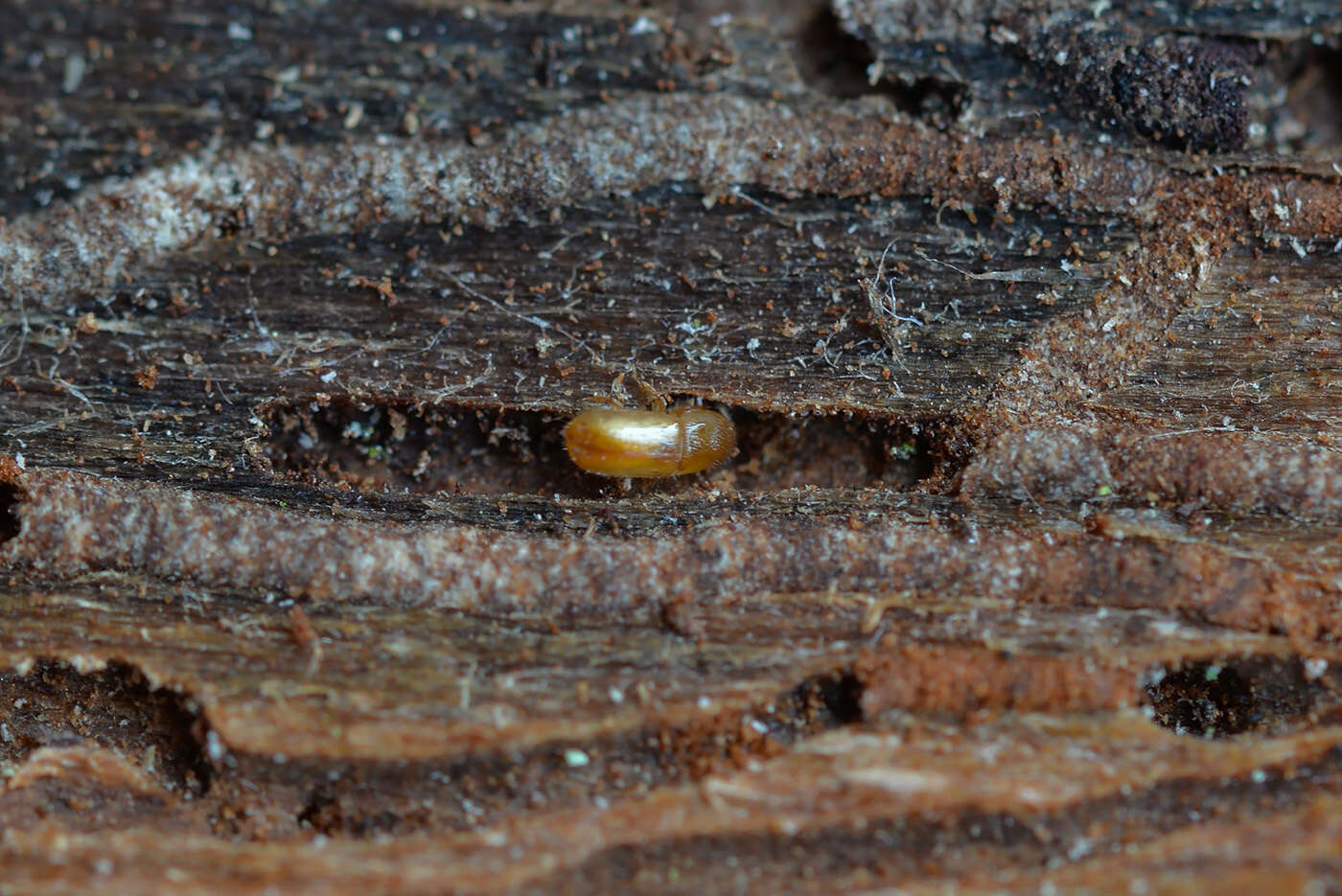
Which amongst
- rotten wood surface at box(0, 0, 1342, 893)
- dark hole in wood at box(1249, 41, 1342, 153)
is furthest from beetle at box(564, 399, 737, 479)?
dark hole in wood at box(1249, 41, 1342, 153)

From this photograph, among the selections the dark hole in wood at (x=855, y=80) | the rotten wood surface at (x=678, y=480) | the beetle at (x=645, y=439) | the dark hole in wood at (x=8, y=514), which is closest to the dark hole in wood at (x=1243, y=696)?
the rotten wood surface at (x=678, y=480)

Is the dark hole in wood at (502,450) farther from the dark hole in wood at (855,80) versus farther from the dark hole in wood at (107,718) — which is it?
the dark hole in wood at (855,80)

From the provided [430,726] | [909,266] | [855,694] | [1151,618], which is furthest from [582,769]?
[909,266]

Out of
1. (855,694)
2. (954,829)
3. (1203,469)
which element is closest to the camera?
(954,829)

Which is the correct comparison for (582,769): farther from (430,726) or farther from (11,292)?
(11,292)

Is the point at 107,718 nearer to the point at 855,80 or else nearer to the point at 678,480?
the point at 678,480

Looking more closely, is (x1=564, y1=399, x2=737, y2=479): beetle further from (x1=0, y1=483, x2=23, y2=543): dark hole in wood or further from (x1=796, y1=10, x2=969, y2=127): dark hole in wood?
(x1=0, y1=483, x2=23, y2=543): dark hole in wood

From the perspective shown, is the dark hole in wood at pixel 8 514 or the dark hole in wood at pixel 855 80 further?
the dark hole in wood at pixel 855 80
